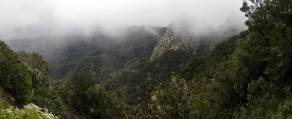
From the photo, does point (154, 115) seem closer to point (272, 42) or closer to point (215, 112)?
point (215, 112)

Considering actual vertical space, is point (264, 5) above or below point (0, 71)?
above

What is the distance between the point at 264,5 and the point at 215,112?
53.2ft

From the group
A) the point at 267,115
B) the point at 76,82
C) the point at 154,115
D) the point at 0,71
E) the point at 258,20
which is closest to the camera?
the point at 267,115

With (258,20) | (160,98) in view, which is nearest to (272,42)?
(258,20)

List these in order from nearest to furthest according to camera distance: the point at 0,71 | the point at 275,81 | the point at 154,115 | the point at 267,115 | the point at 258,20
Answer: the point at 267,115 < the point at 275,81 < the point at 258,20 < the point at 154,115 < the point at 0,71

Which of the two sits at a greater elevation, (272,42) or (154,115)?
(272,42)

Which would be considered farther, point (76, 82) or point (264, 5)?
point (76, 82)

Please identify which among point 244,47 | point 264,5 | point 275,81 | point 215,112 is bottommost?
point 215,112

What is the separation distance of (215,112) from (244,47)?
32.3 feet

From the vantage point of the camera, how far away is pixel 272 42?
2441 inches

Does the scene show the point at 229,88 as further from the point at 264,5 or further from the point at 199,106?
the point at 264,5

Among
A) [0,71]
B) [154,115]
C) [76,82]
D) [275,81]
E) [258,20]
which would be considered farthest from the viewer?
[76,82]

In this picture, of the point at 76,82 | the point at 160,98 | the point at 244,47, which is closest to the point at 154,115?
the point at 160,98

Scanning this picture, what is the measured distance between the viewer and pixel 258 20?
64750 millimetres
